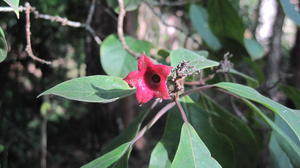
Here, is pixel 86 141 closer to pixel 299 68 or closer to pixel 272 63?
pixel 272 63

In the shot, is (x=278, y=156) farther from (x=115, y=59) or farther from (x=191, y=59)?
(x=115, y=59)

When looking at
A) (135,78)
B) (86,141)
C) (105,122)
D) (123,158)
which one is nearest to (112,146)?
(123,158)

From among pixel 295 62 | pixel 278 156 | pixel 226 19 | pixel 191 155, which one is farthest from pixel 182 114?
pixel 295 62

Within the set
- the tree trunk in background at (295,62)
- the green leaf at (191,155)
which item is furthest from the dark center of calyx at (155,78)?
the tree trunk in background at (295,62)

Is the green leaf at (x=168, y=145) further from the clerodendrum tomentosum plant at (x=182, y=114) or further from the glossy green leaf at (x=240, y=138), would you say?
the glossy green leaf at (x=240, y=138)

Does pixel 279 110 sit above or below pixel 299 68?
above

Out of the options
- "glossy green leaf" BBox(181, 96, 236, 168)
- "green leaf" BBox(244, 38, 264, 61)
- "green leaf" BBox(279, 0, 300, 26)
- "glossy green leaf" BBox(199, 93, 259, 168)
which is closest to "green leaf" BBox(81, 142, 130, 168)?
"glossy green leaf" BBox(181, 96, 236, 168)
